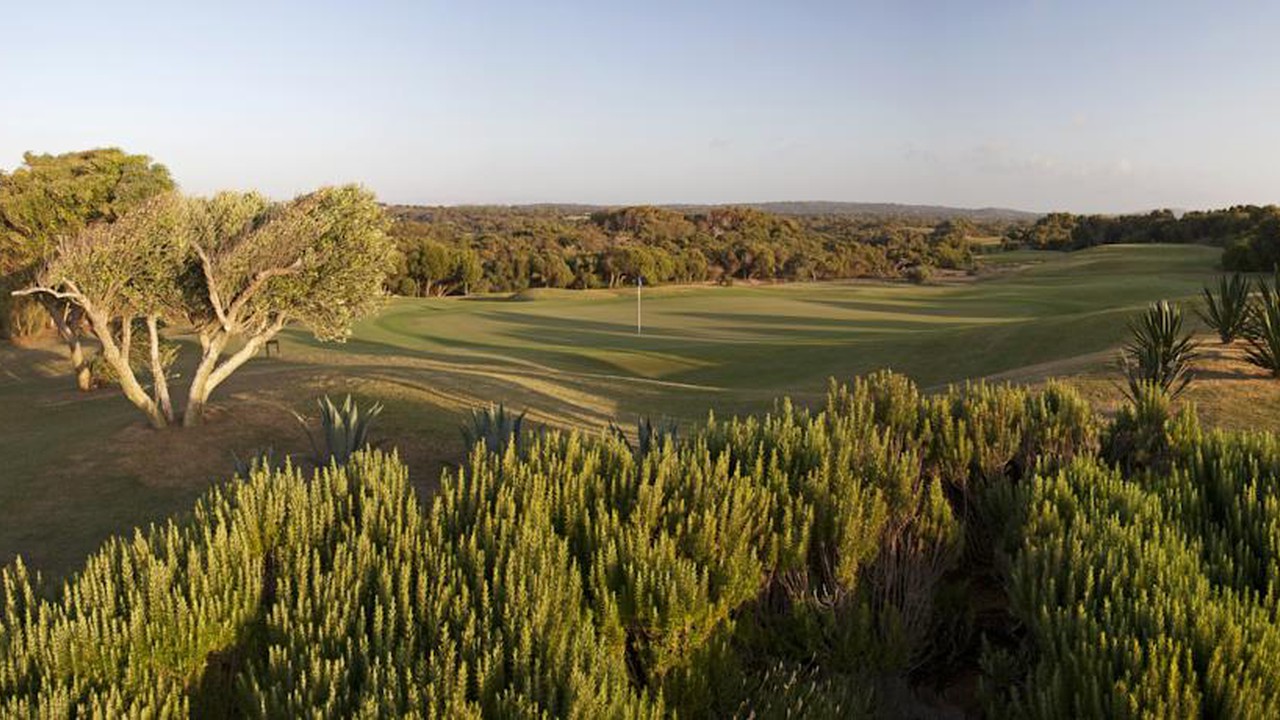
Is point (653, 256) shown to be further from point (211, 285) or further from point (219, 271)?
point (211, 285)

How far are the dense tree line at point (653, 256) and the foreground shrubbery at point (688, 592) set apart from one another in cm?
5670

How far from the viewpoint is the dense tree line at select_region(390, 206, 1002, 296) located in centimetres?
6838

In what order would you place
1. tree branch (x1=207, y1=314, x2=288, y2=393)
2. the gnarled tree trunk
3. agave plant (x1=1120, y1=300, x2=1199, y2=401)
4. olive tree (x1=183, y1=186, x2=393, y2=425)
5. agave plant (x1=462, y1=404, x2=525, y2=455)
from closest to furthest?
agave plant (x1=462, y1=404, x2=525, y2=455) < agave plant (x1=1120, y1=300, x2=1199, y2=401) < olive tree (x1=183, y1=186, x2=393, y2=425) < tree branch (x1=207, y1=314, x2=288, y2=393) < the gnarled tree trunk

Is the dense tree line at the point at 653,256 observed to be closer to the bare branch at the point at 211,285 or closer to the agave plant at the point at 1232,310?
the bare branch at the point at 211,285

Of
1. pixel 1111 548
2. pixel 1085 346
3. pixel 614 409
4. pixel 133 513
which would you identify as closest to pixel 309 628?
pixel 1111 548

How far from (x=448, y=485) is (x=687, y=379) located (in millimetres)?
22373

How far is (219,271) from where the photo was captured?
14.9 meters

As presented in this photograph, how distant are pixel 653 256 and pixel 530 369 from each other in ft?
156

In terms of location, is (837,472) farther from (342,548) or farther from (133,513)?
(133,513)

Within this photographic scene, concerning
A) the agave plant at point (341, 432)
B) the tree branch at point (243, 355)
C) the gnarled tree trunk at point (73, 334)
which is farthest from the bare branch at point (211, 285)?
the gnarled tree trunk at point (73, 334)

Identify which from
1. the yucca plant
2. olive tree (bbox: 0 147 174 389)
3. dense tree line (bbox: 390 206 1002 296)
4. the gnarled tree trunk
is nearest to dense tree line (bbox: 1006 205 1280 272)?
dense tree line (bbox: 390 206 1002 296)

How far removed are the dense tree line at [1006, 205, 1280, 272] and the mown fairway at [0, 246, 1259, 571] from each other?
386cm

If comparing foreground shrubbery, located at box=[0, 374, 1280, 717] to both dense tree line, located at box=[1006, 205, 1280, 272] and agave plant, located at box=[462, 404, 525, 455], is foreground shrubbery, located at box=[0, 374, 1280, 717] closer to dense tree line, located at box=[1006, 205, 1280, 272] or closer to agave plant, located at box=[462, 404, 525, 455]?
agave plant, located at box=[462, 404, 525, 455]

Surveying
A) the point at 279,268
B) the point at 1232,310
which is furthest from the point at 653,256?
the point at 279,268
